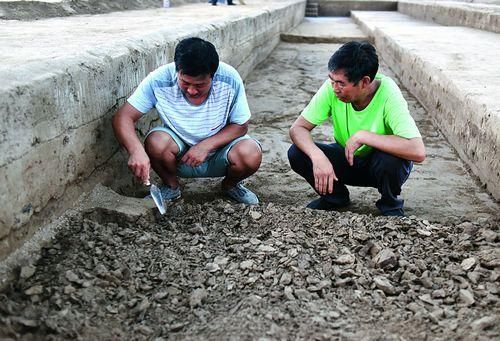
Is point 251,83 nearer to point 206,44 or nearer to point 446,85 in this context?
point 446,85

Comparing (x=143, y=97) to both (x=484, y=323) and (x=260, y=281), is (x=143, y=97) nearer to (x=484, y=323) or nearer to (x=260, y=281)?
(x=260, y=281)

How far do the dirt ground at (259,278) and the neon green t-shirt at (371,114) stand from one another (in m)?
0.47

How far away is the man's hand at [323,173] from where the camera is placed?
2.81 m

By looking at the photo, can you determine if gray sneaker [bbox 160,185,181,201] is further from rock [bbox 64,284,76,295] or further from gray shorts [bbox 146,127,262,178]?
rock [bbox 64,284,76,295]

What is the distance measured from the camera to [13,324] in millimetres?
1671

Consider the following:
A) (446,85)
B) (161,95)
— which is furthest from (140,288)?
(446,85)

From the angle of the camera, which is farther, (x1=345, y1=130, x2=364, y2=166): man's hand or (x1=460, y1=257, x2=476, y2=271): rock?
(x1=345, y1=130, x2=364, y2=166): man's hand

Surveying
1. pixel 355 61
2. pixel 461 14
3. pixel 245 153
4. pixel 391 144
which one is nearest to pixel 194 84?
pixel 245 153

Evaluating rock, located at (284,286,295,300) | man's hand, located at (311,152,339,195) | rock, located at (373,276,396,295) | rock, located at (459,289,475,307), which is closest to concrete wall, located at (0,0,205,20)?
man's hand, located at (311,152,339,195)

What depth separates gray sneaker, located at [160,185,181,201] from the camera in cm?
306

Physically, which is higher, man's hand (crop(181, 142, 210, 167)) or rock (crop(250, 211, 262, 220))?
man's hand (crop(181, 142, 210, 167))

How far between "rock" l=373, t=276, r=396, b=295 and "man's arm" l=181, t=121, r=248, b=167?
121 cm

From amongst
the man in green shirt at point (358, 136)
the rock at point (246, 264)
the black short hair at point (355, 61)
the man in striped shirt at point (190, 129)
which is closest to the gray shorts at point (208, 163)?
the man in striped shirt at point (190, 129)

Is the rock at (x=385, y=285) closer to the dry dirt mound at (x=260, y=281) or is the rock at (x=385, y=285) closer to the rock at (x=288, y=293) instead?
the dry dirt mound at (x=260, y=281)
